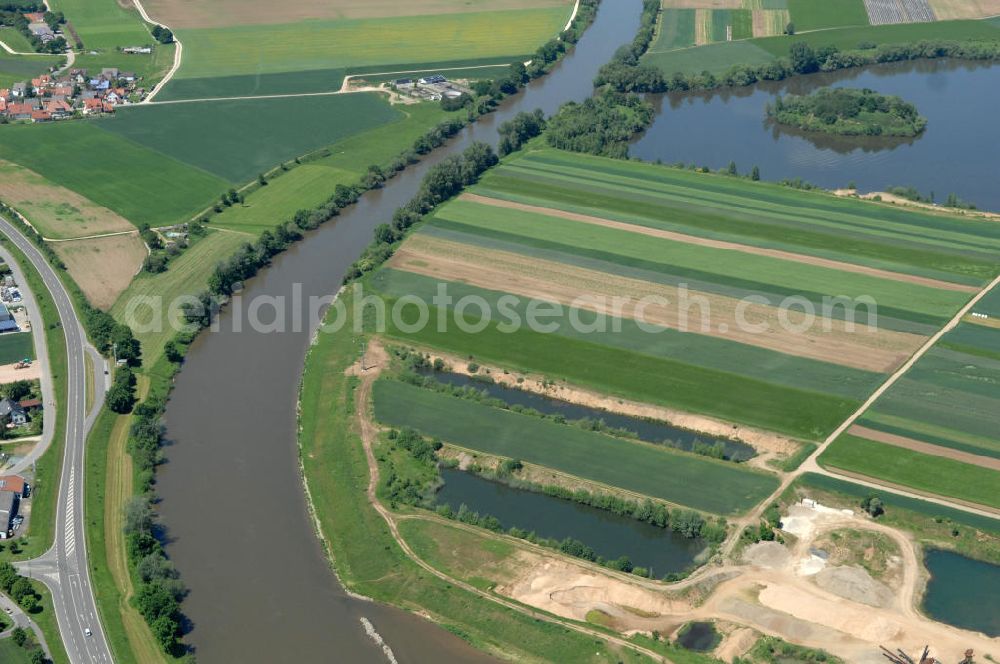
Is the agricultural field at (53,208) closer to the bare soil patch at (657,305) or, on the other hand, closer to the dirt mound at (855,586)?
the bare soil patch at (657,305)

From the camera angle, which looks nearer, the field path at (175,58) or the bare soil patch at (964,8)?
the field path at (175,58)

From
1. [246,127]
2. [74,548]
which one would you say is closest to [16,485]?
[74,548]

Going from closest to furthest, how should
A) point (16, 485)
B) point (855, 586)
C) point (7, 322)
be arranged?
point (855, 586) → point (16, 485) → point (7, 322)

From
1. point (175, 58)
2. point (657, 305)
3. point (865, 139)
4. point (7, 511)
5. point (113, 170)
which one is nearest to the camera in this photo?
point (7, 511)

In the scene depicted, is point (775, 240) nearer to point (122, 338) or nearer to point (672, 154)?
point (672, 154)

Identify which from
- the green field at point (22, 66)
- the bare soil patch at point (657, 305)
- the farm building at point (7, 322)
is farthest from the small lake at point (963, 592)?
the green field at point (22, 66)

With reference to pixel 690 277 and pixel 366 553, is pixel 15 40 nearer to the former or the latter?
pixel 690 277
